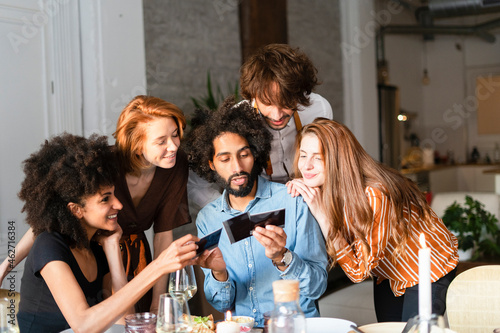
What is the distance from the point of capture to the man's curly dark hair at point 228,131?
94.0 inches

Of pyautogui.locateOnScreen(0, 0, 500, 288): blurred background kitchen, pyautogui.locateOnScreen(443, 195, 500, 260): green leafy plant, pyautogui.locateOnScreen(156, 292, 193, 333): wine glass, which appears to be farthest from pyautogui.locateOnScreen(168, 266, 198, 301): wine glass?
pyautogui.locateOnScreen(443, 195, 500, 260): green leafy plant

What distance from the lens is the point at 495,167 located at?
8492mm

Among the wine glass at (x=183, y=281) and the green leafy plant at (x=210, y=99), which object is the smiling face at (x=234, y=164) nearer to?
the wine glass at (x=183, y=281)

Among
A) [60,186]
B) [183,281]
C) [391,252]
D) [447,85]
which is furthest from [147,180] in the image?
[447,85]

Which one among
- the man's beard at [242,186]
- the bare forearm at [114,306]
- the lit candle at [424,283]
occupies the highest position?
the man's beard at [242,186]

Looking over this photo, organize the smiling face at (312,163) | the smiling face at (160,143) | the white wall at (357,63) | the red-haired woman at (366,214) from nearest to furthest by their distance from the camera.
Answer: the red-haired woman at (366,214), the smiling face at (312,163), the smiling face at (160,143), the white wall at (357,63)

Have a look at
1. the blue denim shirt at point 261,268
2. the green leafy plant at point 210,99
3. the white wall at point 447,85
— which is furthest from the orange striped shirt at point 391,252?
the white wall at point 447,85

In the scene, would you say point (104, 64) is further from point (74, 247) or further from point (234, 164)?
point (74, 247)

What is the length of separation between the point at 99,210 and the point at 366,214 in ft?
3.25

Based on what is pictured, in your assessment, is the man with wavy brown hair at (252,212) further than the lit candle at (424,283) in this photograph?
Yes

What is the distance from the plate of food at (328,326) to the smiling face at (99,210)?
2.73 feet

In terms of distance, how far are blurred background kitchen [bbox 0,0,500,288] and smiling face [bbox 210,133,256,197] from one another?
151cm

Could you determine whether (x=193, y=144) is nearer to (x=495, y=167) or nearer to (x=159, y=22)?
(x=159, y=22)

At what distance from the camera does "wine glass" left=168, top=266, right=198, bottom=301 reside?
1751 millimetres
